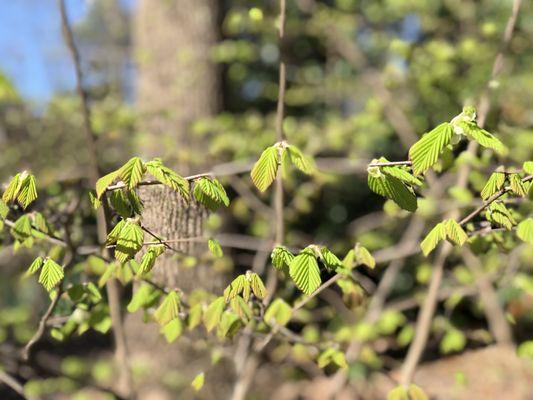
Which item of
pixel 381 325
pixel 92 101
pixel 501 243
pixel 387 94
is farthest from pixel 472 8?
pixel 501 243

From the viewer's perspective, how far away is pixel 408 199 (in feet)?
4.25

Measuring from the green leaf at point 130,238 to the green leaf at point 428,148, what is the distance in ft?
2.23

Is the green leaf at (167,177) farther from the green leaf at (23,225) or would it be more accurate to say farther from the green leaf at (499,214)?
the green leaf at (499,214)

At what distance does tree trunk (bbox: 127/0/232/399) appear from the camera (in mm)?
4395

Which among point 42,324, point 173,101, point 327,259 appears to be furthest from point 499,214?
point 173,101

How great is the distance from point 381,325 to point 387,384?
3.94 ft

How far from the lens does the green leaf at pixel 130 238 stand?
1295mm

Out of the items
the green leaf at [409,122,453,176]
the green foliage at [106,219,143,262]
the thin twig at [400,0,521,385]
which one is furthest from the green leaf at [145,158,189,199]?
the thin twig at [400,0,521,385]

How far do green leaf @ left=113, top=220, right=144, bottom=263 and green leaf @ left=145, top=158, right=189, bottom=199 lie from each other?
0.13 m

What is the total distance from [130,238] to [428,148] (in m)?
0.74

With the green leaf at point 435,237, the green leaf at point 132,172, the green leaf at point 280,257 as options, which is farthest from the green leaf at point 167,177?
the green leaf at point 435,237

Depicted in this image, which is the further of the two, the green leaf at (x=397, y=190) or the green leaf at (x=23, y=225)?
the green leaf at (x=23, y=225)

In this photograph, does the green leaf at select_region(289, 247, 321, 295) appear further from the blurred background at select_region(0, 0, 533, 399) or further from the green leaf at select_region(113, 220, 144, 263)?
the blurred background at select_region(0, 0, 533, 399)

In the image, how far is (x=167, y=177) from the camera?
1.27 m
